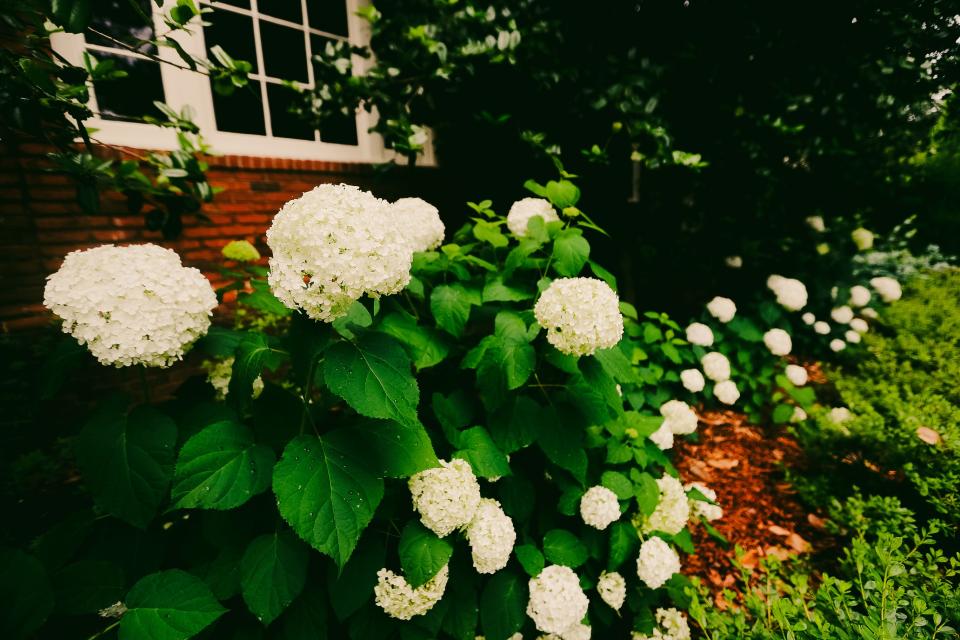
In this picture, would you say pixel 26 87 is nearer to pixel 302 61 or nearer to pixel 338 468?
pixel 338 468

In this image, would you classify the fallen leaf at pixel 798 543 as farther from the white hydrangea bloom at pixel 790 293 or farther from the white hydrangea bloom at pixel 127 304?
the white hydrangea bloom at pixel 127 304

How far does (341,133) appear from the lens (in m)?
4.46

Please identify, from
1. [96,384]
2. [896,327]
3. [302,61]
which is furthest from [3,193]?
[896,327]

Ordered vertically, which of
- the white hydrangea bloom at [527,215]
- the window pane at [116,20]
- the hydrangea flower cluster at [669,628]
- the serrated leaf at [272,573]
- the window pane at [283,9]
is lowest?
the hydrangea flower cluster at [669,628]

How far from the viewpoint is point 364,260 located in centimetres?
110

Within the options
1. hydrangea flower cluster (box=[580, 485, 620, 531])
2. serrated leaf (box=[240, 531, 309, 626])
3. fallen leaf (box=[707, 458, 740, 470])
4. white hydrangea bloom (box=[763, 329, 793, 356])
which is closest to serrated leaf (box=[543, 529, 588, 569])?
hydrangea flower cluster (box=[580, 485, 620, 531])

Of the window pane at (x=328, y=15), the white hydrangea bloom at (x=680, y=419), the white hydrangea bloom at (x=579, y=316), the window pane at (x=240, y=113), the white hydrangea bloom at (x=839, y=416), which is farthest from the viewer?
the window pane at (x=328, y=15)

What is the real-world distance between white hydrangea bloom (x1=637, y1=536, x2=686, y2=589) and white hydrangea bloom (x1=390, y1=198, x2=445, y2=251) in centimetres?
163

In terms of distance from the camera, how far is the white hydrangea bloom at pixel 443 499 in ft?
4.54

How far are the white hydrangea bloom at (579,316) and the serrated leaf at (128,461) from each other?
1.21 m

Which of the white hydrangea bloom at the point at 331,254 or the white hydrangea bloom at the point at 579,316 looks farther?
the white hydrangea bloom at the point at 579,316

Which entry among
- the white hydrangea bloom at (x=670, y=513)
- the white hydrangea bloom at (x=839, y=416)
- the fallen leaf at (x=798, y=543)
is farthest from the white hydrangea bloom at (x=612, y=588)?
the white hydrangea bloom at (x=839, y=416)

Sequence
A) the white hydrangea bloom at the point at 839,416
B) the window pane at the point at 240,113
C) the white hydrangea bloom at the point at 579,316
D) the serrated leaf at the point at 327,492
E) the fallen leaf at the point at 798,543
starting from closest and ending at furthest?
the serrated leaf at the point at 327,492, the white hydrangea bloom at the point at 579,316, the fallen leaf at the point at 798,543, the white hydrangea bloom at the point at 839,416, the window pane at the point at 240,113

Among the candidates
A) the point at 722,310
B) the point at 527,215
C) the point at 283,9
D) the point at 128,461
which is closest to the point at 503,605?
the point at 128,461
